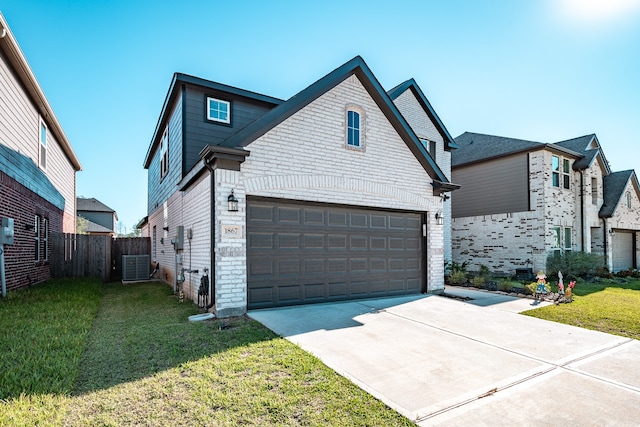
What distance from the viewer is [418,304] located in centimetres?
830

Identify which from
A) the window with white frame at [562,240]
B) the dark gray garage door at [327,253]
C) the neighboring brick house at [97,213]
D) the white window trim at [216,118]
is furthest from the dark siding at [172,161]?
the neighboring brick house at [97,213]

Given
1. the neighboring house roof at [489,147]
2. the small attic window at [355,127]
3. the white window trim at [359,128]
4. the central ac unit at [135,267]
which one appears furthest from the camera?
the neighboring house roof at [489,147]

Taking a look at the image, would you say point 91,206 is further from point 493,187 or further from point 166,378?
point 166,378

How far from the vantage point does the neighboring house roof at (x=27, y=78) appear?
26.0 ft

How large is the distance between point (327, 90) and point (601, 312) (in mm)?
8145

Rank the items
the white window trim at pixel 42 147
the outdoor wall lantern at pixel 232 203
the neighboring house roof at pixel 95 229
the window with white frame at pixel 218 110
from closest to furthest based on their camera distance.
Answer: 1. the outdoor wall lantern at pixel 232 203
2. the window with white frame at pixel 218 110
3. the white window trim at pixel 42 147
4. the neighboring house roof at pixel 95 229

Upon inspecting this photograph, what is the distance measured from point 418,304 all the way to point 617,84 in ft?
35.9

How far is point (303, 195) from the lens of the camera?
7887mm

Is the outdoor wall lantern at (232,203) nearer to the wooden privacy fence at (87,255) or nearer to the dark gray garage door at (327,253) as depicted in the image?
the dark gray garage door at (327,253)

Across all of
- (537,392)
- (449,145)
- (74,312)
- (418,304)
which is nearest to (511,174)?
(449,145)

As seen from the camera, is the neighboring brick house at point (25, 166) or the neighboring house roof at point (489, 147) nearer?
the neighboring brick house at point (25, 166)

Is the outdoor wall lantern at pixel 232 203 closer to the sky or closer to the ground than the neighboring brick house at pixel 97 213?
closer to the ground

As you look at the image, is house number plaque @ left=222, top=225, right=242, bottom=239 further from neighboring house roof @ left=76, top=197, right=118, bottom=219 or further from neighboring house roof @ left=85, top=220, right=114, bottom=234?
neighboring house roof @ left=76, top=197, right=118, bottom=219

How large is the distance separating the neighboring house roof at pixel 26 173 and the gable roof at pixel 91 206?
28.1 meters
